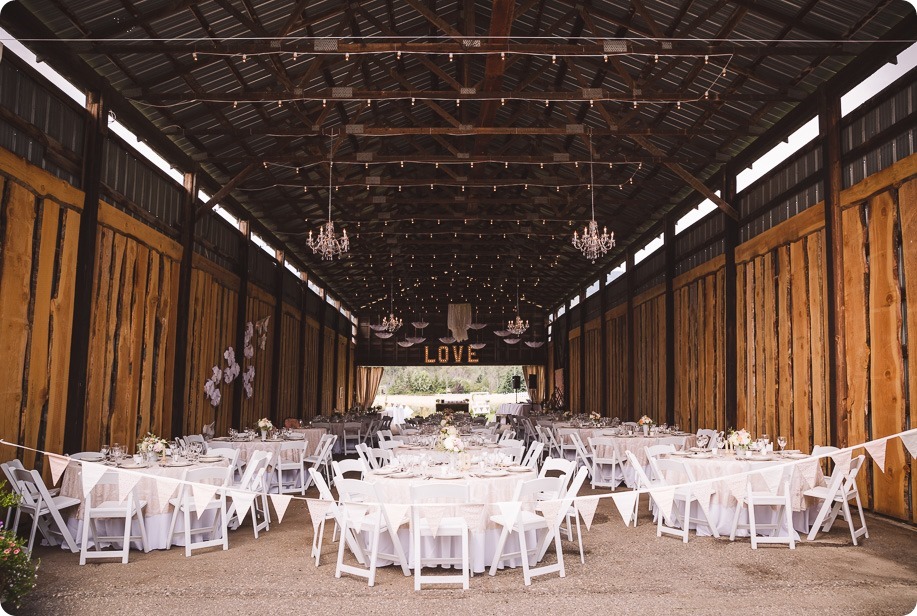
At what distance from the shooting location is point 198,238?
11.1 metres

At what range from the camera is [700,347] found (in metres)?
11.8

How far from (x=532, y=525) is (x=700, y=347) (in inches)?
299

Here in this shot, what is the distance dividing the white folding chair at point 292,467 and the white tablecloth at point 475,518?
391 centimetres

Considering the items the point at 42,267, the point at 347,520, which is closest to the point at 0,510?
the point at 42,267

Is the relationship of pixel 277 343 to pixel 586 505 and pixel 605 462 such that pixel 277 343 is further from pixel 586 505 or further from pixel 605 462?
pixel 586 505

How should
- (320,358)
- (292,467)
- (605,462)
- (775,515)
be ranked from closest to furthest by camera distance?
1. (775,515)
2. (292,467)
3. (605,462)
4. (320,358)

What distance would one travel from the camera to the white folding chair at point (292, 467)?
923 centimetres

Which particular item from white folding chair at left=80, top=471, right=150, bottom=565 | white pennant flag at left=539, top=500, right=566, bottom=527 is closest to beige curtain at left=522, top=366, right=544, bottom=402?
white folding chair at left=80, top=471, right=150, bottom=565

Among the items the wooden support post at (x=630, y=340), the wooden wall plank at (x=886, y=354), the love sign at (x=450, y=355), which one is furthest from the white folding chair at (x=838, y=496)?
A: the love sign at (x=450, y=355)

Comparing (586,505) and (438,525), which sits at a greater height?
(586,505)

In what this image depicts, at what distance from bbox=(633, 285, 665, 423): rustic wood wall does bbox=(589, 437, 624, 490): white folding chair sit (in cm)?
356

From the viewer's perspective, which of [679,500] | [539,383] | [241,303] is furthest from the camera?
[539,383]

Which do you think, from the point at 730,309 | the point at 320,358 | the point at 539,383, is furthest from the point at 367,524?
the point at 539,383

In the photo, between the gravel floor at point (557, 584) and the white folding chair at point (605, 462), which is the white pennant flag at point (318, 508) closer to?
the gravel floor at point (557, 584)
